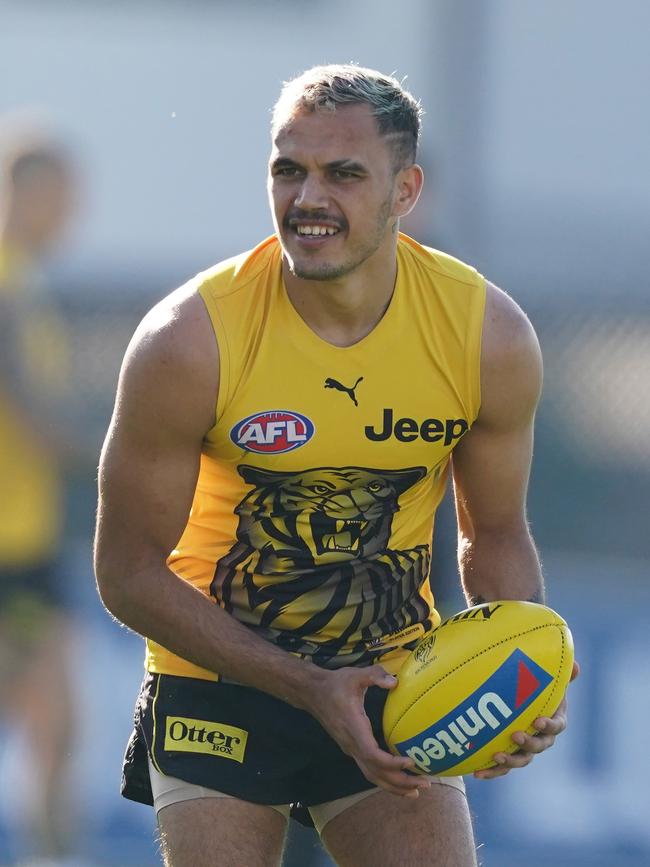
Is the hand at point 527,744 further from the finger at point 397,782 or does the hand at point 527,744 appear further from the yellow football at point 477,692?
the finger at point 397,782

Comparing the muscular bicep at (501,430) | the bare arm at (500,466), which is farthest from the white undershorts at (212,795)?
the muscular bicep at (501,430)

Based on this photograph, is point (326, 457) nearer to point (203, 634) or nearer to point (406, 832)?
point (203, 634)

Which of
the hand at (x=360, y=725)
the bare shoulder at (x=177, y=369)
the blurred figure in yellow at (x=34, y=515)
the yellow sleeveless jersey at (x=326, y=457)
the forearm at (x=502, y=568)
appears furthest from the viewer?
the blurred figure in yellow at (x=34, y=515)

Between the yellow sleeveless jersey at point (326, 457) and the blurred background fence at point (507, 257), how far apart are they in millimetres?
2359

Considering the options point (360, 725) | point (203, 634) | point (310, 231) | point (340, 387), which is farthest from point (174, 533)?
point (310, 231)

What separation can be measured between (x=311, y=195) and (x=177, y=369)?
481 mm

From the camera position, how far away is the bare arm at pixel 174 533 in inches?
137

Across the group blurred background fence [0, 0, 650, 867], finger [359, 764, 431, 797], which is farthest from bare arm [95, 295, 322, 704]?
blurred background fence [0, 0, 650, 867]

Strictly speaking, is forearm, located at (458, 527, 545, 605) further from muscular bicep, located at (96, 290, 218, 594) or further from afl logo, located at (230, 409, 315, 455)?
muscular bicep, located at (96, 290, 218, 594)

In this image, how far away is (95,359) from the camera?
798cm

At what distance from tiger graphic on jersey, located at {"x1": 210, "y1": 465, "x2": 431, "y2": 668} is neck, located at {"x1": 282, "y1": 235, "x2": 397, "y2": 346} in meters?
0.34

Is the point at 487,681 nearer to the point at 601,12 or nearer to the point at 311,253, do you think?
the point at 311,253

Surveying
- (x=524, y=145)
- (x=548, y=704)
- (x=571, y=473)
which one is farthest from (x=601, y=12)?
(x=548, y=704)

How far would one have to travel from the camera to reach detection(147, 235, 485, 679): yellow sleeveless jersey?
3643 millimetres
